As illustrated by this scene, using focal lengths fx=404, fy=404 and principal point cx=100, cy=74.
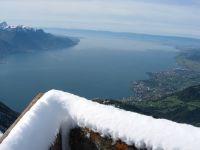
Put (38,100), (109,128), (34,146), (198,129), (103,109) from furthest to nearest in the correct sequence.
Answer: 1. (38,100)
2. (103,109)
3. (109,128)
4. (34,146)
5. (198,129)

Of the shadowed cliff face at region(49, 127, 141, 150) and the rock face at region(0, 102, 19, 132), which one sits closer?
the shadowed cliff face at region(49, 127, 141, 150)

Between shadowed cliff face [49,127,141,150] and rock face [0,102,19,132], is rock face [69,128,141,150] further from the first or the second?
rock face [0,102,19,132]

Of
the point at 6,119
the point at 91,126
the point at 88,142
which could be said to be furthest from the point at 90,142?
the point at 6,119

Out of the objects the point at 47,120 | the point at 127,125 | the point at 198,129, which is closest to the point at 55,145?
the point at 47,120

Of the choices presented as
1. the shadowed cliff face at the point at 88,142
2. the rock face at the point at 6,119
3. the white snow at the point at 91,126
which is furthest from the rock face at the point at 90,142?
the rock face at the point at 6,119

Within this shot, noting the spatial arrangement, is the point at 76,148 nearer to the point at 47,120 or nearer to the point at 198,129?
the point at 47,120

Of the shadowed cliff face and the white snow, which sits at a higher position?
the white snow

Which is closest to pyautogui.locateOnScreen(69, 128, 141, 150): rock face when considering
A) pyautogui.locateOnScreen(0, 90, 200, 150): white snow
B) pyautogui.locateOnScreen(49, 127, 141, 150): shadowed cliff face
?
pyautogui.locateOnScreen(49, 127, 141, 150): shadowed cliff face

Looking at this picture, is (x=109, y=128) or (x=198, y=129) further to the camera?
(x=109, y=128)

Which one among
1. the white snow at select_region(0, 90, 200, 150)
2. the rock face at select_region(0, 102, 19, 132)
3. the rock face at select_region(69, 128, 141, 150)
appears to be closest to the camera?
the white snow at select_region(0, 90, 200, 150)
